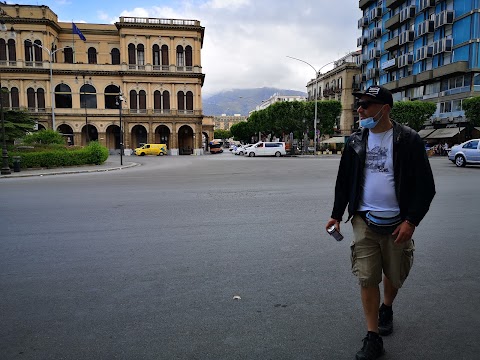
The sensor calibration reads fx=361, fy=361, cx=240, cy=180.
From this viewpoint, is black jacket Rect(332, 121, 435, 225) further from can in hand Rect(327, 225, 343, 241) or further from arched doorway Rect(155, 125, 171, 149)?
arched doorway Rect(155, 125, 171, 149)

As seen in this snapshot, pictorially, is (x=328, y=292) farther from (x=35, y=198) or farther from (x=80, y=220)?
(x=35, y=198)

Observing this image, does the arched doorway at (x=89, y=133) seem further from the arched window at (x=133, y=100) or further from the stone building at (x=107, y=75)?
the arched window at (x=133, y=100)

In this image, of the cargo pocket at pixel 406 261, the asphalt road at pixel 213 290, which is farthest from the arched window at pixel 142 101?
the cargo pocket at pixel 406 261

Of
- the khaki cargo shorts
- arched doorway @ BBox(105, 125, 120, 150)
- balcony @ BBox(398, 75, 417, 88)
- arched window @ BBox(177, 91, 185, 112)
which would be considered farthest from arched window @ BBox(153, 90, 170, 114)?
the khaki cargo shorts

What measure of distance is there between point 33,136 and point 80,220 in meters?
24.9

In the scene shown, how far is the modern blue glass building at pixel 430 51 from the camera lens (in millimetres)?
38156

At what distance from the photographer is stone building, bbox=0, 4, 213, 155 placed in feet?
158

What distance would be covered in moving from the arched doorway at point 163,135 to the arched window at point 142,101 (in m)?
4.09

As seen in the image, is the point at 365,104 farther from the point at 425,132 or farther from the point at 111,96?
the point at 111,96

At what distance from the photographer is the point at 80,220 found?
7012 millimetres

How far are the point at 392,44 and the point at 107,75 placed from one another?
1591 inches

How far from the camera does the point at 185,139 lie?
56.9 metres

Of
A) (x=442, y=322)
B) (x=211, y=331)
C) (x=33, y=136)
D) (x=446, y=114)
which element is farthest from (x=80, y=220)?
(x=446, y=114)

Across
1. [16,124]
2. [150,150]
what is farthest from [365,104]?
[150,150]
